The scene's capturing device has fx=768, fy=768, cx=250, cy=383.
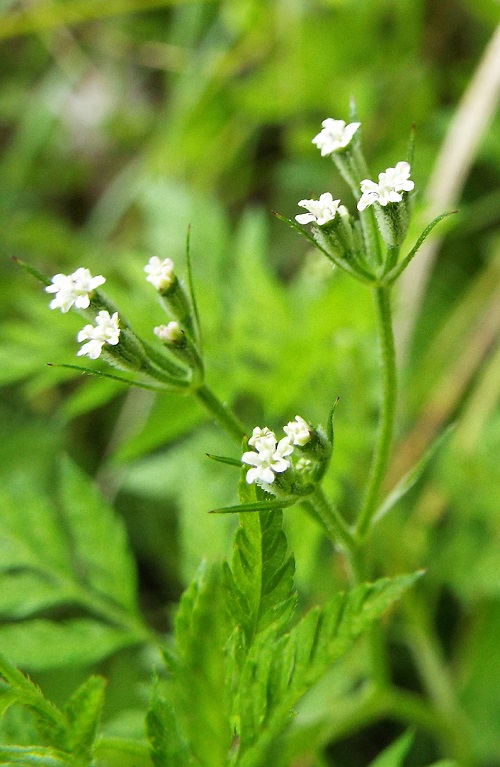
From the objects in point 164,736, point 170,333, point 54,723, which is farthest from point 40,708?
point 170,333

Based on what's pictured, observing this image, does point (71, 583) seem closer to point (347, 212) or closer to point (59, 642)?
point (59, 642)

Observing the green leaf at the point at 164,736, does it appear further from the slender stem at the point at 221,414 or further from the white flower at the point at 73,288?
the white flower at the point at 73,288

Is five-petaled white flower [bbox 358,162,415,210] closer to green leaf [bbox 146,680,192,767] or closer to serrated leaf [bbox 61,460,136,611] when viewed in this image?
green leaf [bbox 146,680,192,767]

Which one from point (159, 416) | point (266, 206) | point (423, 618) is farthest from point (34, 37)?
point (423, 618)

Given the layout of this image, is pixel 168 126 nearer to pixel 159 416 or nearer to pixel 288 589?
pixel 159 416

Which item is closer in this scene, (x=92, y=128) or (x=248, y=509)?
(x=248, y=509)

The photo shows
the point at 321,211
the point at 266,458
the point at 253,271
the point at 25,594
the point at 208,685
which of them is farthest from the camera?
the point at 253,271
